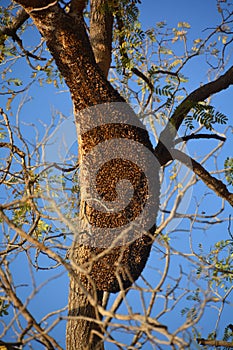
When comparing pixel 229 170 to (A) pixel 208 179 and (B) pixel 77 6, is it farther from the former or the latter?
(B) pixel 77 6

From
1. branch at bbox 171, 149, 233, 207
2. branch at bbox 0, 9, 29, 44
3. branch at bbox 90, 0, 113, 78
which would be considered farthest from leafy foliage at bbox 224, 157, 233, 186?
branch at bbox 0, 9, 29, 44

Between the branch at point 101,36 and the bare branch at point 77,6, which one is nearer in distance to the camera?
the bare branch at point 77,6

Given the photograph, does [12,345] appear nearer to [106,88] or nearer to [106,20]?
[106,88]


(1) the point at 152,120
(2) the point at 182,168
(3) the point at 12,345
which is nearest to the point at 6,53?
(1) the point at 152,120

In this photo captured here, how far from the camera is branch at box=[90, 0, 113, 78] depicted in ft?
8.56

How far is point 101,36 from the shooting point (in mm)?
2637

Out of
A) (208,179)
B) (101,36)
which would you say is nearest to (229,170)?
(208,179)

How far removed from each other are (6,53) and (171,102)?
97 centimetres

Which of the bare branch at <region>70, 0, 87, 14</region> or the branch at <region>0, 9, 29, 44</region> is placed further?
the branch at <region>0, 9, 29, 44</region>

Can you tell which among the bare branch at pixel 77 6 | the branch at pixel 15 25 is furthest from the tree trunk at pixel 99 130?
the branch at pixel 15 25

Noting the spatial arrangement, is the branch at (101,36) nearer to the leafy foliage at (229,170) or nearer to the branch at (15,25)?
the branch at (15,25)

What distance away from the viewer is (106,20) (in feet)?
8.72

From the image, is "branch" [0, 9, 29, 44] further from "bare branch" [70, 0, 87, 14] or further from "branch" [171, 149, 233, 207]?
"branch" [171, 149, 233, 207]

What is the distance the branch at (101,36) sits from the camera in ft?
8.56
